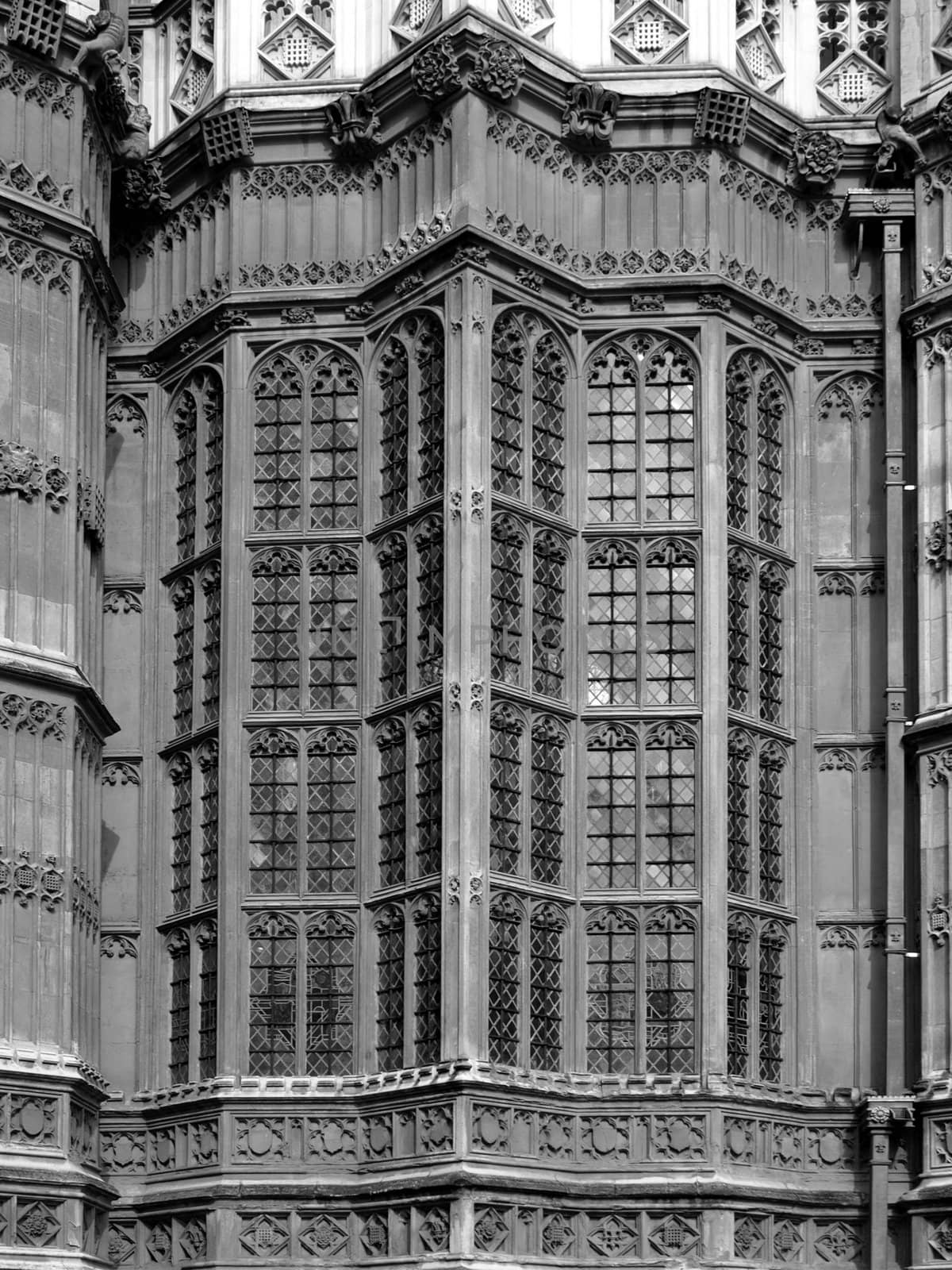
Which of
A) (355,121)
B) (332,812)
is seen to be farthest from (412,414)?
(332,812)

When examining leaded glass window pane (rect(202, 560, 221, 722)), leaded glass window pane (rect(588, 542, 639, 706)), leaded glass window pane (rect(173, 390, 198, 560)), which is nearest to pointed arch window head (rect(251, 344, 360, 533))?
leaded glass window pane (rect(202, 560, 221, 722))

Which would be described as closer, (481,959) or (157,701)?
(481,959)

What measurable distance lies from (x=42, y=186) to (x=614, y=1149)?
13.5 metres

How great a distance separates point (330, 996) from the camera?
37500mm

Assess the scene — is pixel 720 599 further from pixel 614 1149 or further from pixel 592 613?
pixel 614 1149

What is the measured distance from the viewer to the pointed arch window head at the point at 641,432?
38812mm

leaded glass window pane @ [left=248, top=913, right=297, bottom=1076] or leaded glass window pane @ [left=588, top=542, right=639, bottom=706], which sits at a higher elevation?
leaded glass window pane @ [left=588, top=542, right=639, bottom=706]

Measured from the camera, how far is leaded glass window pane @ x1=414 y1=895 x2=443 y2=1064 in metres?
36.2

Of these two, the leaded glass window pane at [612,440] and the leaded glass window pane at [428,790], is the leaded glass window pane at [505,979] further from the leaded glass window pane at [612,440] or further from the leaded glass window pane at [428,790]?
the leaded glass window pane at [612,440]

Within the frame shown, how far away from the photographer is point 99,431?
3931 cm

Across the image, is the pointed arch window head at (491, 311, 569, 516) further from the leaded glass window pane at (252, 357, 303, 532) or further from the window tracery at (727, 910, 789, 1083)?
the window tracery at (727, 910, 789, 1083)

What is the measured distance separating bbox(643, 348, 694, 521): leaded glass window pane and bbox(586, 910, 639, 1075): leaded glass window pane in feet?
17.1

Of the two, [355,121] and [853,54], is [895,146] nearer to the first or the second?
[853,54]

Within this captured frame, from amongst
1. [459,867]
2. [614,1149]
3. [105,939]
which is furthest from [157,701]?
[614,1149]
